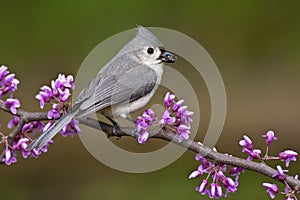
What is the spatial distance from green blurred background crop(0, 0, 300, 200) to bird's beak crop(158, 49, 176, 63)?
2530mm

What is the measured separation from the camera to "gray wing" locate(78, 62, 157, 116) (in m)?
2.76

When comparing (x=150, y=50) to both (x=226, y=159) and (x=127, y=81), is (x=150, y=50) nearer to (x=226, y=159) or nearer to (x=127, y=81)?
(x=127, y=81)

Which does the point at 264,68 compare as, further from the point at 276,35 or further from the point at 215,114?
the point at 215,114

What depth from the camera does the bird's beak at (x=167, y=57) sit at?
3086mm

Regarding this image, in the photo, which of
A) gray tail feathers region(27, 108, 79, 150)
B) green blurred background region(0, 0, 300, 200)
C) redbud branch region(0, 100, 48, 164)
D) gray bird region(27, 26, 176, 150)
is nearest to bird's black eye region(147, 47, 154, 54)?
gray bird region(27, 26, 176, 150)

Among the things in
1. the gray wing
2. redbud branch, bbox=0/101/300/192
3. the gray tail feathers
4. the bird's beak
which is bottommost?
the gray tail feathers

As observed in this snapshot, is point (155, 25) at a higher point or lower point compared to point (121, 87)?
higher

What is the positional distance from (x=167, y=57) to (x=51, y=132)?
894 mm

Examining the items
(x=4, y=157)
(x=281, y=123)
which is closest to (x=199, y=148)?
(x=4, y=157)

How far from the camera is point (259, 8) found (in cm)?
644

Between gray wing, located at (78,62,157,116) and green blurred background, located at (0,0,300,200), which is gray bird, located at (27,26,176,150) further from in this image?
green blurred background, located at (0,0,300,200)

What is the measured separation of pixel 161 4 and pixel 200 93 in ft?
3.25

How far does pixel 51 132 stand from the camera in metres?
2.42


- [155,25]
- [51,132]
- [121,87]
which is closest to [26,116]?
[51,132]
